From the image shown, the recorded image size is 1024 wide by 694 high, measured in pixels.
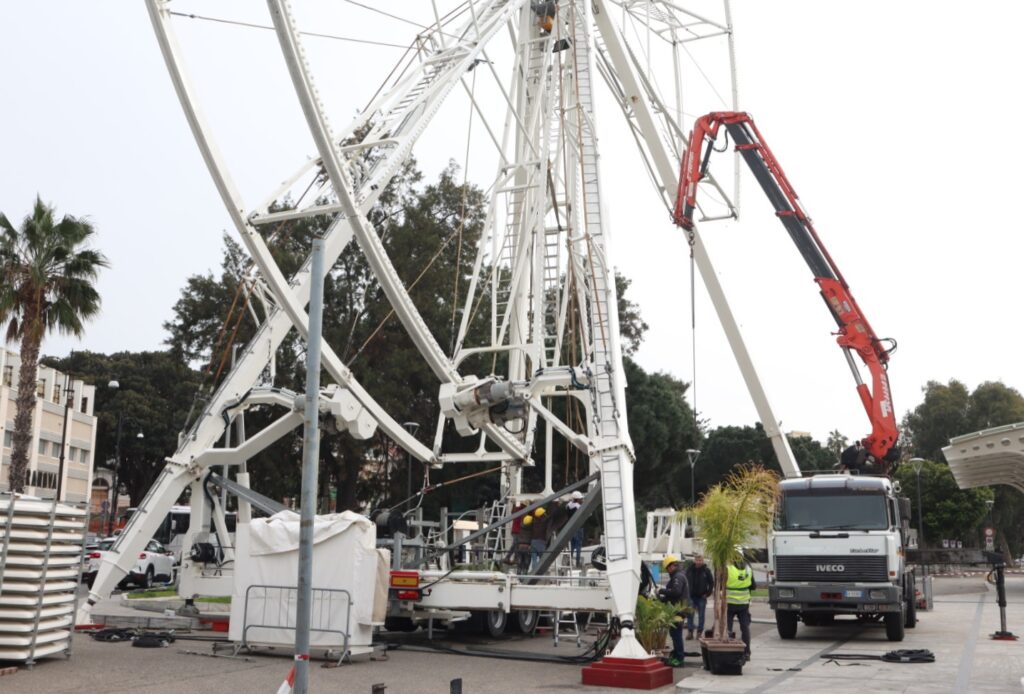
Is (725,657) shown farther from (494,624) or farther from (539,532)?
(494,624)

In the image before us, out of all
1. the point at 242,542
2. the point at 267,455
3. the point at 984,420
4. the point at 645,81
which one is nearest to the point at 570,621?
the point at 242,542

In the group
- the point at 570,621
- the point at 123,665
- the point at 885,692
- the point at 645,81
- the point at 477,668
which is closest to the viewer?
the point at 885,692

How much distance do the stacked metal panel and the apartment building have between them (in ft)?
155

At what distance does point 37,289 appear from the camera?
99.9ft

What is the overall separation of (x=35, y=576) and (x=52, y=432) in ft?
186

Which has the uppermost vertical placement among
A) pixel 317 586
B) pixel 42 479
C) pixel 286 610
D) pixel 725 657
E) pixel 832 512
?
pixel 42 479

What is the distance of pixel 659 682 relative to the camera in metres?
13.4

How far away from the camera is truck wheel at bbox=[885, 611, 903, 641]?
19250mm

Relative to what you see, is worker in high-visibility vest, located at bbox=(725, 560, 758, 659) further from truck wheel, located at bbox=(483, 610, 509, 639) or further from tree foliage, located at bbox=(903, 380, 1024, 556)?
tree foliage, located at bbox=(903, 380, 1024, 556)

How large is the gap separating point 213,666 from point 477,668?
142 inches

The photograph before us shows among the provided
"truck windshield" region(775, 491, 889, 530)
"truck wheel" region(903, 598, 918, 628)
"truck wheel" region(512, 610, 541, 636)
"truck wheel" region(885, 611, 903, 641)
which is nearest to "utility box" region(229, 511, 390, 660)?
"truck wheel" region(512, 610, 541, 636)

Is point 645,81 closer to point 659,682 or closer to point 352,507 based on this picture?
point 659,682

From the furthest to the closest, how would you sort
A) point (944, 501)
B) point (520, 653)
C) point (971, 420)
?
1. point (971, 420)
2. point (944, 501)
3. point (520, 653)

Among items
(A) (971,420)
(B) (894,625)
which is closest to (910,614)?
(B) (894,625)
